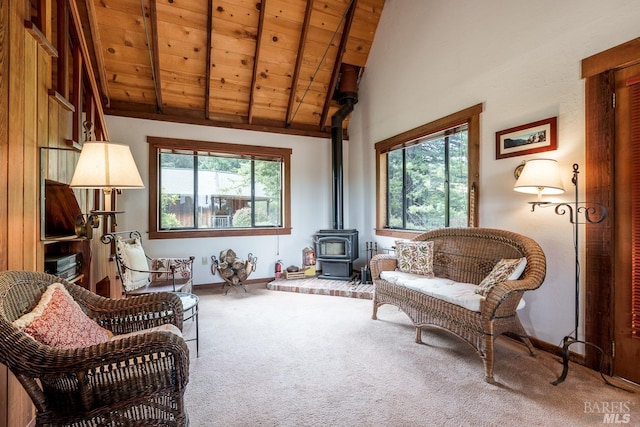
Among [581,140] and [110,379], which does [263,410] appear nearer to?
[110,379]

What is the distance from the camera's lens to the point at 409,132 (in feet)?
14.9

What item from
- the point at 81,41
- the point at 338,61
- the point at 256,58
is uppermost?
the point at 338,61

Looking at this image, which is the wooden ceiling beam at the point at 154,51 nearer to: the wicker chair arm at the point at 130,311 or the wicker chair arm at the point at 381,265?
the wicker chair arm at the point at 130,311

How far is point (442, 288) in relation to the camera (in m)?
2.82

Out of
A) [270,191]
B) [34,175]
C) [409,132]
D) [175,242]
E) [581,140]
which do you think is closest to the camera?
[34,175]

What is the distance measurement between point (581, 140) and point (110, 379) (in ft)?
11.5

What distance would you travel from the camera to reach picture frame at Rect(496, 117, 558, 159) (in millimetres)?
2744

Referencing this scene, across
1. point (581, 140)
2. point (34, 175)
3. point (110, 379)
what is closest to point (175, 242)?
point (34, 175)

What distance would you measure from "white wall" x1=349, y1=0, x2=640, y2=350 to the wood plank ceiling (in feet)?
3.57

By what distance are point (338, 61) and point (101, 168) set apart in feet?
14.2

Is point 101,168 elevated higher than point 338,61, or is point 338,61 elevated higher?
point 338,61

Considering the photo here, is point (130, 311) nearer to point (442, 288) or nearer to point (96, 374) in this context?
point (96, 374)

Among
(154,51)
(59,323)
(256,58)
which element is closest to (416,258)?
(59,323)

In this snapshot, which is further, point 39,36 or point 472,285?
point 472,285
